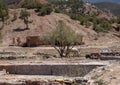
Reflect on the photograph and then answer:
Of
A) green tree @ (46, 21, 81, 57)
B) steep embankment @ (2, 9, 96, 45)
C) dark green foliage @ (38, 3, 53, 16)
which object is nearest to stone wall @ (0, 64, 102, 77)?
green tree @ (46, 21, 81, 57)

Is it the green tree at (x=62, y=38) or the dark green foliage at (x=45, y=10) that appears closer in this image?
the green tree at (x=62, y=38)

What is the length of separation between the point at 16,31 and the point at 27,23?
2.84 m

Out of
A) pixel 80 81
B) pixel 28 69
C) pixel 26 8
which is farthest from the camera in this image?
pixel 26 8

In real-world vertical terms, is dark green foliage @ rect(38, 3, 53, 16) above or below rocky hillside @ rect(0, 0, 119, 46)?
above

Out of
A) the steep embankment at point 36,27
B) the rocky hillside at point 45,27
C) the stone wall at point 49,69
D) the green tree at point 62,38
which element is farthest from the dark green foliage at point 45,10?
the stone wall at point 49,69

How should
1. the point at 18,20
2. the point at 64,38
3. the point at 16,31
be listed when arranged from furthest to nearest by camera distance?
the point at 18,20, the point at 16,31, the point at 64,38

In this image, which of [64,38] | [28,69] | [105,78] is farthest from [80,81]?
[64,38]

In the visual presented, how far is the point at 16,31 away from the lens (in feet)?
260

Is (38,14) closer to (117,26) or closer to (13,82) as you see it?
(117,26)

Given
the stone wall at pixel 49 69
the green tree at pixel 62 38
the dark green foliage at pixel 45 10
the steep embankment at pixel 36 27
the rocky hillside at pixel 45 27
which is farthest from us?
the dark green foliage at pixel 45 10

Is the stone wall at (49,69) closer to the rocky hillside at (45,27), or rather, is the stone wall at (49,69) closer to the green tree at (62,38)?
the green tree at (62,38)

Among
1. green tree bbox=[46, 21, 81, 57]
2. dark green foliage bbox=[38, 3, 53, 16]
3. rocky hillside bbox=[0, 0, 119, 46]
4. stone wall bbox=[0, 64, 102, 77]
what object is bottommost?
rocky hillside bbox=[0, 0, 119, 46]

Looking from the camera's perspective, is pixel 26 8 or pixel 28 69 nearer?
pixel 28 69

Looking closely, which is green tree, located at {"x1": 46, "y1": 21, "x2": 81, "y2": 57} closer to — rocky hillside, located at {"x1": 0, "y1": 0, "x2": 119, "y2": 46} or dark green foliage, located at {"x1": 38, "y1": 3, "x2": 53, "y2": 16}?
rocky hillside, located at {"x1": 0, "y1": 0, "x2": 119, "y2": 46}
